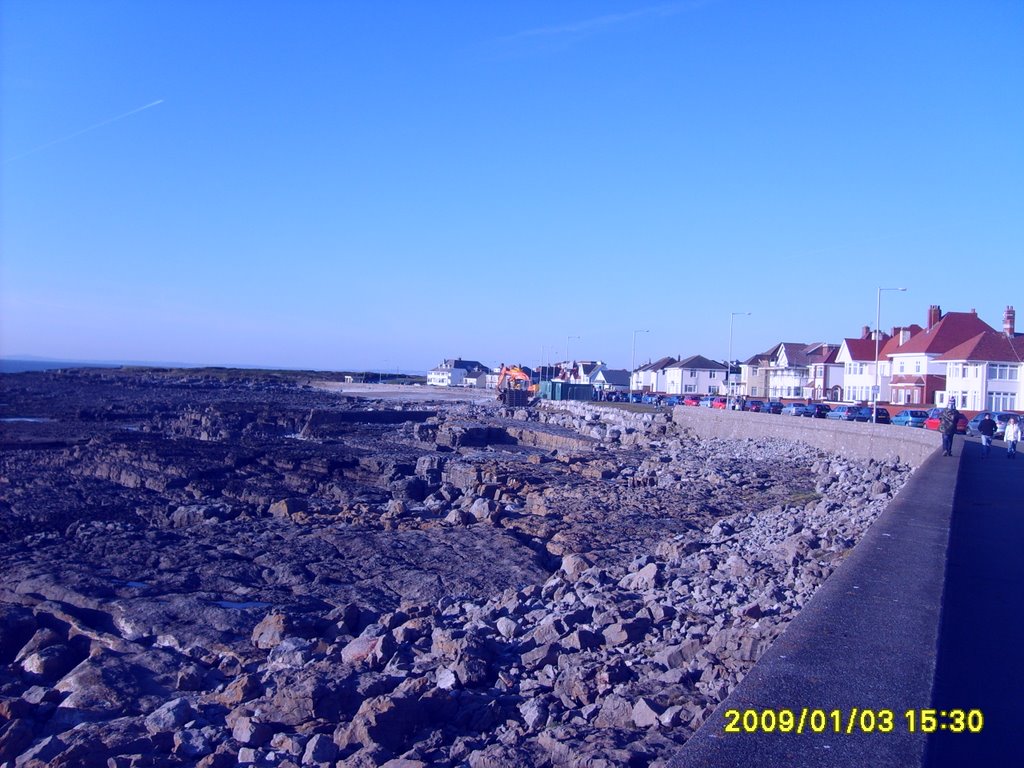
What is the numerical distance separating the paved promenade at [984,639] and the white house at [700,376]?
7977cm

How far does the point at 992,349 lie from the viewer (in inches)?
1996

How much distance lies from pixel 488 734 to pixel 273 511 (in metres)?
14.0

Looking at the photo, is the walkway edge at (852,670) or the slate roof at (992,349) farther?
the slate roof at (992,349)

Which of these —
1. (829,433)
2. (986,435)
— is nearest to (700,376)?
(829,433)

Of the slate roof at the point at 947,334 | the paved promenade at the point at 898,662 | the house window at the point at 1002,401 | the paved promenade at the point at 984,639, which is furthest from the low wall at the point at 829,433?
the slate roof at the point at 947,334

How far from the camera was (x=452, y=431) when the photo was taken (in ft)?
139

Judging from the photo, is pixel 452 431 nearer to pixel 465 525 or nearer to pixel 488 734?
pixel 465 525

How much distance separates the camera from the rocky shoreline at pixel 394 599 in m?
6.48
